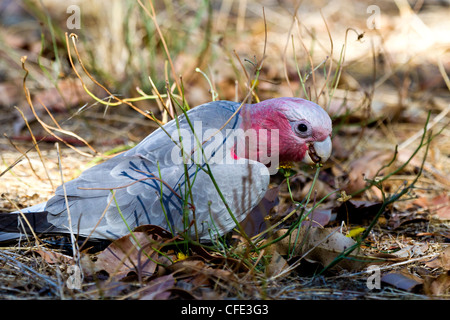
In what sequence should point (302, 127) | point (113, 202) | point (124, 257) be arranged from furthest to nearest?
point (302, 127) < point (113, 202) < point (124, 257)

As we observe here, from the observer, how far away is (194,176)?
2.12m

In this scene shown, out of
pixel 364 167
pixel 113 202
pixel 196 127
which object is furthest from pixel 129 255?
pixel 364 167

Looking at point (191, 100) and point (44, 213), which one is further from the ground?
point (191, 100)

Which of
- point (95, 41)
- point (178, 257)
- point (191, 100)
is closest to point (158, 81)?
point (191, 100)

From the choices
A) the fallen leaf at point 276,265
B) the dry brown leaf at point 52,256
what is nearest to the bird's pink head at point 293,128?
the fallen leaf at point 276,265

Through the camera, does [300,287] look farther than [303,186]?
No

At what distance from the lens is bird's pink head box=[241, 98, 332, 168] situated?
7.63 feet

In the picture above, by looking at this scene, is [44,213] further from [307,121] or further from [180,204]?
[307,121]

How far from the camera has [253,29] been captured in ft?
19.6

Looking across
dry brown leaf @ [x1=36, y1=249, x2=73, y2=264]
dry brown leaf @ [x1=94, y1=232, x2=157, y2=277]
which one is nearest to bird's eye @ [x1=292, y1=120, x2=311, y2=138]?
dry brown leaf @ [x1=94, y1=232, x2=157, y2=277]

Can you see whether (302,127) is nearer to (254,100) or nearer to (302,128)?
(302,128)

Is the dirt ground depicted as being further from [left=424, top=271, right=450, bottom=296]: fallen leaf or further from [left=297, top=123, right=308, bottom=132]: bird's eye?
[left=297, top=123, right=308, bottom=132]: bird's eye

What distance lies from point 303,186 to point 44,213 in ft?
5.59

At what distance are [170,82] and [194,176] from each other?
73.7 inches
